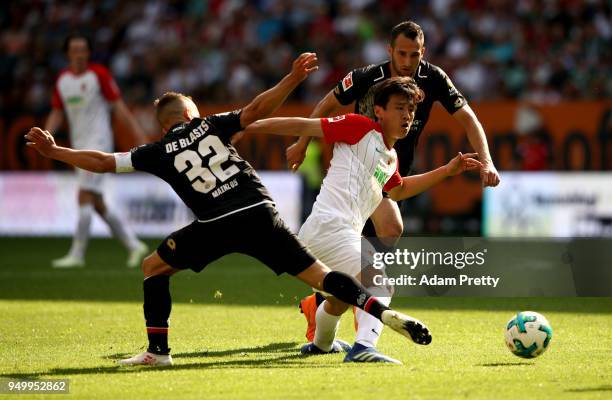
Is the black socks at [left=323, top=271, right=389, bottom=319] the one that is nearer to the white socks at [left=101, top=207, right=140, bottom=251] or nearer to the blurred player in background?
the blurred player in background

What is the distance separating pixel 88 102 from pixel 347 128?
7.74 metres

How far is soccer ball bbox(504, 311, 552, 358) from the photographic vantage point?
7344 millimetres

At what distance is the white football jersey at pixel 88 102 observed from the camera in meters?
14.6

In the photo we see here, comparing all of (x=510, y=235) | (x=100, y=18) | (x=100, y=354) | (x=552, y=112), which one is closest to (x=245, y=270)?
(x=510, y=235)

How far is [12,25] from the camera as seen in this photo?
2628 cm

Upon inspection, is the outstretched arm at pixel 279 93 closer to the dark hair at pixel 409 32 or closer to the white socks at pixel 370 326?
the white socks at pixel 370 326

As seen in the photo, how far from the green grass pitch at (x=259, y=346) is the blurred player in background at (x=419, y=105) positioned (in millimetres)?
807

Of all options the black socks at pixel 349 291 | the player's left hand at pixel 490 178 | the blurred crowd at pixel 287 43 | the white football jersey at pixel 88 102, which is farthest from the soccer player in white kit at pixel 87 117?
the blurred crowd at pixel 287 43

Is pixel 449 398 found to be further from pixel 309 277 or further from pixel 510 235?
pixel 510 235

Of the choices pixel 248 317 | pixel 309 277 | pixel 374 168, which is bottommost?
pixel 248 317

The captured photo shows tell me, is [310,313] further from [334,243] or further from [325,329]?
[334,243]

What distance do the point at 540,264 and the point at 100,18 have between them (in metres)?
14.5

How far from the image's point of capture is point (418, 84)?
890cm

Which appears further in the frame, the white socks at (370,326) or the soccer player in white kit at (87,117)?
the soccer player in white kit at (87,117)
